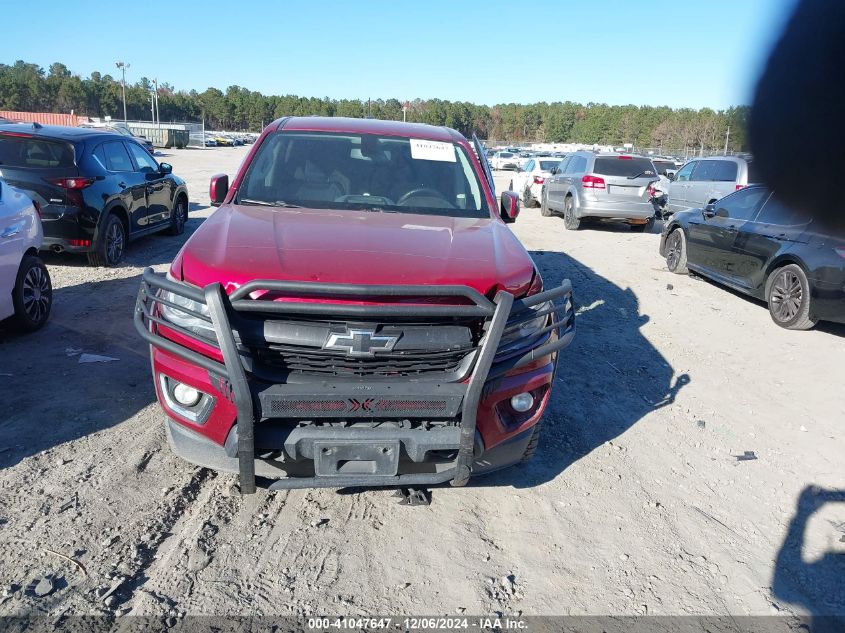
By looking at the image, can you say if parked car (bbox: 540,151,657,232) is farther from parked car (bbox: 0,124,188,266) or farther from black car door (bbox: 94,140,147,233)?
parked car (bbox: 0,124,188,266)

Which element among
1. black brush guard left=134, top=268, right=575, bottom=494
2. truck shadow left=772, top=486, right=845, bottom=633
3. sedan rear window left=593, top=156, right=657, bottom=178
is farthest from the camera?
sedan rear window left=593, top=156, right=657, bottom=178

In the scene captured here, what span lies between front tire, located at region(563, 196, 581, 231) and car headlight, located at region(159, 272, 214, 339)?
1287 cm

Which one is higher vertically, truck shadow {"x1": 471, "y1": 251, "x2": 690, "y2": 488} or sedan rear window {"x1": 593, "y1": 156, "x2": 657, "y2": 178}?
sedan rear window {"x1": 593, "y1": 156, "x2": 657, "y2": 178}

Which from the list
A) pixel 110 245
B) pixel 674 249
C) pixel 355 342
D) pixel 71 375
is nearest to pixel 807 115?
pixel 355 342

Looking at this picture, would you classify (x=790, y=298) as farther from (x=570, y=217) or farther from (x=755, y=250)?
(x=570, y=217)

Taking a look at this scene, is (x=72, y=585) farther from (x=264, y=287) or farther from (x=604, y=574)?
(x=604, y=574)

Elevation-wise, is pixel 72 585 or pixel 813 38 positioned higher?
pixel 813 38

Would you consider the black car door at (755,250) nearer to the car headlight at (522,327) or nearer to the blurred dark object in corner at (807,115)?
the car headlight at (522,327)

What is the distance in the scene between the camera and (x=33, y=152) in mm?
8039

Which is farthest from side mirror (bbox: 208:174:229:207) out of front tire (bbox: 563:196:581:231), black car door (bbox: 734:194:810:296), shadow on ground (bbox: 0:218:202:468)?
front tire (bbox: 563:196:581:231)

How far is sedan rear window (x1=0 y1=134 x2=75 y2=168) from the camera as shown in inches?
314

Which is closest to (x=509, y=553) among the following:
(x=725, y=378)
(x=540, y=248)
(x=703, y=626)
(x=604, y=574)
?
(x=604, y=574)

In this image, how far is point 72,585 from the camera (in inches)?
109

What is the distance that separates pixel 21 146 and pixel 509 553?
7.92 metres
